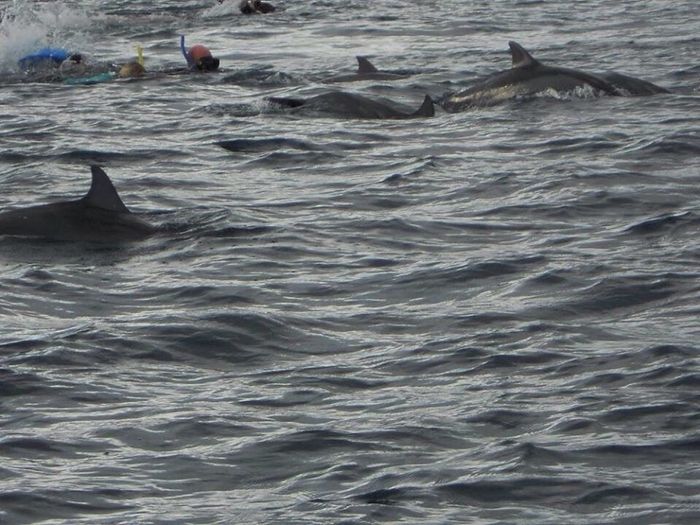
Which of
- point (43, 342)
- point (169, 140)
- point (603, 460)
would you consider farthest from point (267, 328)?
point (169, 140)

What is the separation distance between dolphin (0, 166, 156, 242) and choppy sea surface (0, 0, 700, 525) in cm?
18

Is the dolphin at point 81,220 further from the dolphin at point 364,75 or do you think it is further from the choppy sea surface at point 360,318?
the dolphin at point 364,75

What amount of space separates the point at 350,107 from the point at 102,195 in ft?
26.6

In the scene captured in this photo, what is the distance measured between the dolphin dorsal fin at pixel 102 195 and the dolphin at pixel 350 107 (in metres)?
7.65

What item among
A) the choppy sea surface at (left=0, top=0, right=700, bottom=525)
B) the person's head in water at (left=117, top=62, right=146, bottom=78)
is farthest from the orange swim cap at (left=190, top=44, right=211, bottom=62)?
the choppy sea surface at (left=0, top=0, right=700, bottom=525)

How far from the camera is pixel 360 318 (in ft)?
38.4

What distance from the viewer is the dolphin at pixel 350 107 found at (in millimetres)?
21234

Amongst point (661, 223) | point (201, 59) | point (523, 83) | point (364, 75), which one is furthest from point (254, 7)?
point (661, 223)

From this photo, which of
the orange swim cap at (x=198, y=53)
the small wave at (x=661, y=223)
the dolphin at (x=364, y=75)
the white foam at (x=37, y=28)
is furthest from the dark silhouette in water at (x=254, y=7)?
the small wave at (x=661, y=223)

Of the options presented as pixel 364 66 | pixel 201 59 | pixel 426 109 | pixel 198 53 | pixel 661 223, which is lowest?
pixel 661 223

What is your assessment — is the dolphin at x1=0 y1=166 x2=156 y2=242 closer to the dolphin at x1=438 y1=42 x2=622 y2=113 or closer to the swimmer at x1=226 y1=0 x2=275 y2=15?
the dolphin at x1=438 y1=42 x2=622 y2=113

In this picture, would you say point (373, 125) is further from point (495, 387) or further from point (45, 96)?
point (495, 387)

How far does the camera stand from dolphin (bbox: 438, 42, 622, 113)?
70.5ft

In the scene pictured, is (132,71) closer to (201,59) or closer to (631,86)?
(201,59)
